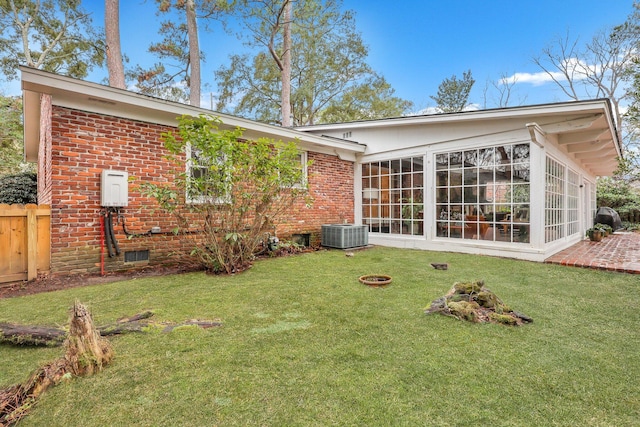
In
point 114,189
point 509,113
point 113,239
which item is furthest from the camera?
point 509,113

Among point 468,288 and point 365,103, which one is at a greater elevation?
point 365,103

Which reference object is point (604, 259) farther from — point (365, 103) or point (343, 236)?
point (365, 103)

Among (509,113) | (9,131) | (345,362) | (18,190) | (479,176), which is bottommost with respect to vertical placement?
(345,362)

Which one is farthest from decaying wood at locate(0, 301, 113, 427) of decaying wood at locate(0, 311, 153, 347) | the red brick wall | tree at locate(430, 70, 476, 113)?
tree at locate(430, 70, 476, 113)

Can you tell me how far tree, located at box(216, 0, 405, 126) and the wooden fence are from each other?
479 inches

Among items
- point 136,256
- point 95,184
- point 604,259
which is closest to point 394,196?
point 604,259

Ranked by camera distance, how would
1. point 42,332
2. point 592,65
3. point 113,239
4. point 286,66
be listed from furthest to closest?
point 592,65 → point 286,66 → point 113,239 → point 42,332

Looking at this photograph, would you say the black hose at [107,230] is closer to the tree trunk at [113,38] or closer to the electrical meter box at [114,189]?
the electrical meter box at [114,189]

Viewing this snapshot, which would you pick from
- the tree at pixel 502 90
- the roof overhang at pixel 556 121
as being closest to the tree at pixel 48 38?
the roof overhang at pixel 556 121

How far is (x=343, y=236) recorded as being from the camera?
705cm

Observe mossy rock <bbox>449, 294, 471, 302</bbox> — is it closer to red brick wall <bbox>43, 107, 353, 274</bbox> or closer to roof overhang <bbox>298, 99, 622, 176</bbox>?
roof overhang <bbox>298, 99, 622, 176</bbox>

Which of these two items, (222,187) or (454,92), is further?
(454,92)

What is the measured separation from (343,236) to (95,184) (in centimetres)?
479

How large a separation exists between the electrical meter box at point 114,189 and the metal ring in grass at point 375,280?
3.77m
